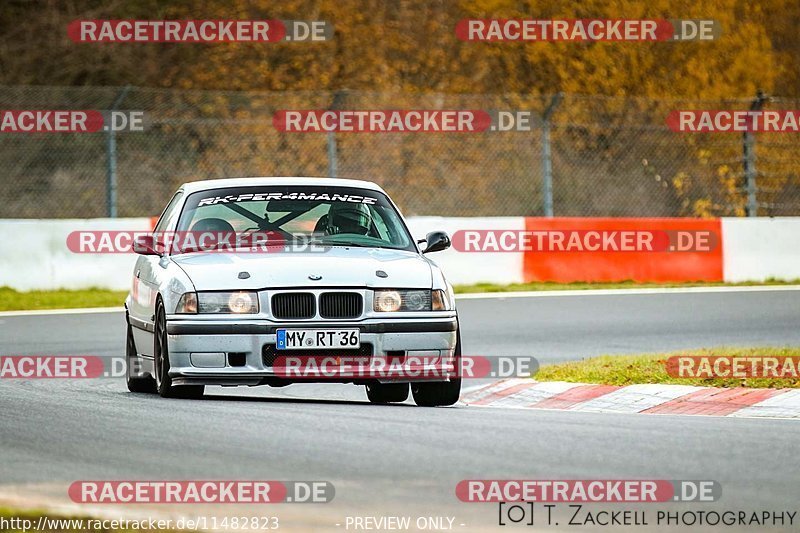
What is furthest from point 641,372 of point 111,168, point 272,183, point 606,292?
point 111,168

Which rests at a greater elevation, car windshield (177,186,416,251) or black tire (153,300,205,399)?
car windshield (177,186,416,251)

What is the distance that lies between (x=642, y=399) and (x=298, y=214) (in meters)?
2.63

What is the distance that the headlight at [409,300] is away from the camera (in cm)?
1020

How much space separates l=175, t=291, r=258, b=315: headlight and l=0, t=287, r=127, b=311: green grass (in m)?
10.1

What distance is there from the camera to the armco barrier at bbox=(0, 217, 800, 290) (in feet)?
68.9

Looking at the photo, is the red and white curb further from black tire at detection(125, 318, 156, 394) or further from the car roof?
black tire at detection(125, 318, 156, 394)

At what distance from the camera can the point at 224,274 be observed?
10250mm

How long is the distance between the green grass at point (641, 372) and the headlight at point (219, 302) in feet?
10.1
